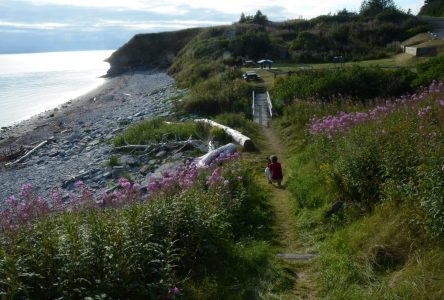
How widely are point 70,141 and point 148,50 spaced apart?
170 ft

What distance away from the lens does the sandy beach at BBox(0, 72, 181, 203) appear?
1758 cm

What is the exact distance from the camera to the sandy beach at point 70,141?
1758 centimetres

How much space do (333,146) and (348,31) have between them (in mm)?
37959

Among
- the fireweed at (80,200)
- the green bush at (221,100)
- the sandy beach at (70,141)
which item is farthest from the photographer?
the green bush at (221,100)

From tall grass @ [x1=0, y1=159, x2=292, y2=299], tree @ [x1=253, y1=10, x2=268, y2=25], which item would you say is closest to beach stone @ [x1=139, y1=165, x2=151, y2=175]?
tall grass @ [x1=0, y1=159, x2=292, y2=299]

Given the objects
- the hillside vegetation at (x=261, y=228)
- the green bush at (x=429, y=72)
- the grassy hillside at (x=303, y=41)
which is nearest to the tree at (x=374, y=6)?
the grassy hillside at (x=303, y=41)

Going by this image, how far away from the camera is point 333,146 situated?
1067 cm

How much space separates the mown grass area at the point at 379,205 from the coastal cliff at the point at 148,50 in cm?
6093

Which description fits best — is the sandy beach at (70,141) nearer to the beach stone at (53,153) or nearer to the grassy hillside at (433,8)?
the beach stone at (53,153)

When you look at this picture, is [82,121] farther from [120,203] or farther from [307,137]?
[120,203]

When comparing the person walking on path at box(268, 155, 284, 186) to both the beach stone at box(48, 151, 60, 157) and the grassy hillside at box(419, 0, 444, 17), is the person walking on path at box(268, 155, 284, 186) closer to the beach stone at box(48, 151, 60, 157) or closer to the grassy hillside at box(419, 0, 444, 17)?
the beach stone at box(48, 151, 60, 157)

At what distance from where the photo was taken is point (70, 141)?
2497 centimetres

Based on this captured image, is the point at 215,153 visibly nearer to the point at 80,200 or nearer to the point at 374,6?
the point at 80,200

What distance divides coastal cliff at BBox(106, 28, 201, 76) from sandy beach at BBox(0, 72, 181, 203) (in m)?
29.3
